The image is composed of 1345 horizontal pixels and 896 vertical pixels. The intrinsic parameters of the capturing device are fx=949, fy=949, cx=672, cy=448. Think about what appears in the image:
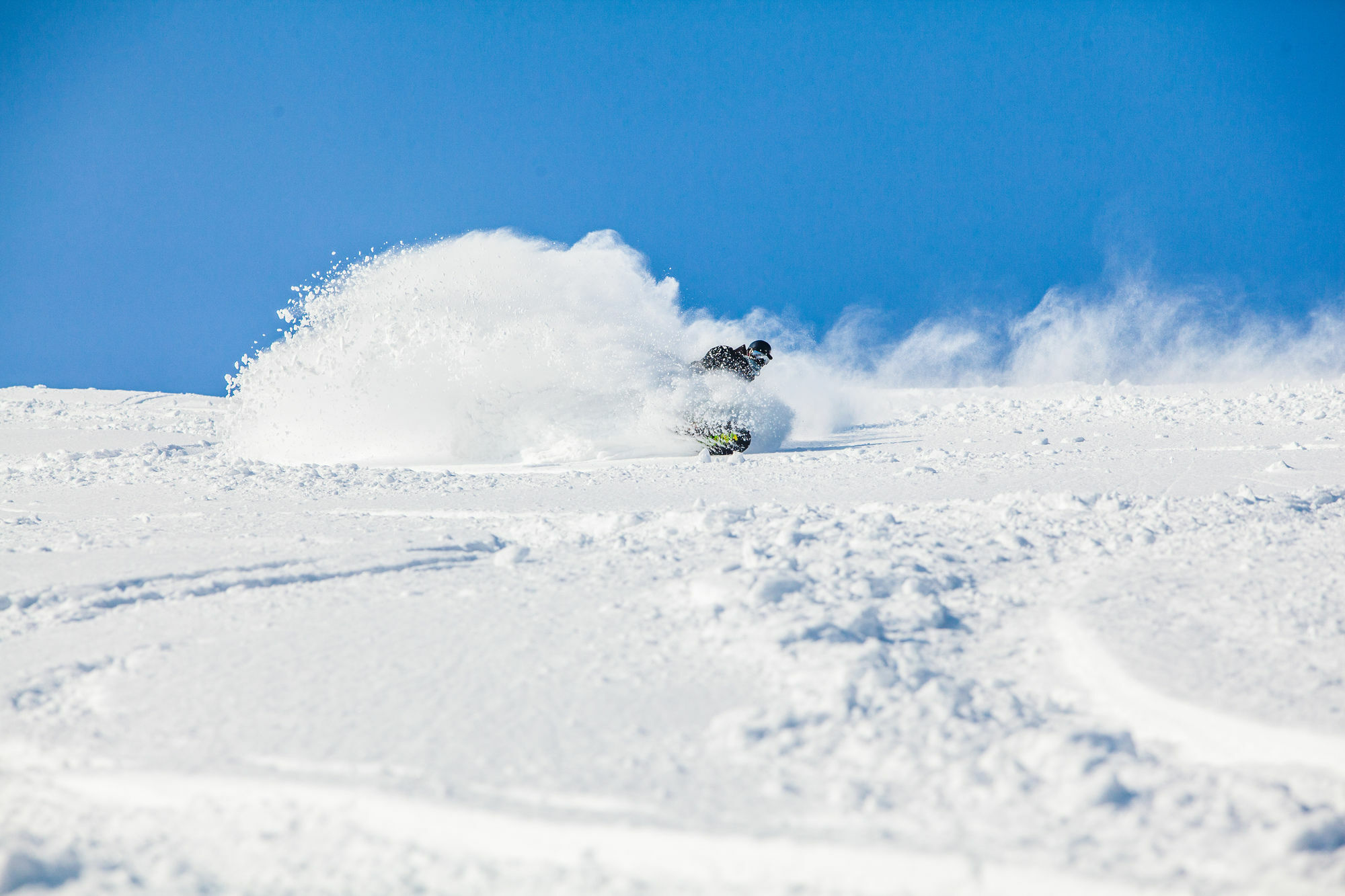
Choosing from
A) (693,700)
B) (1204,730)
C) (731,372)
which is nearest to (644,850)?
(693,700)

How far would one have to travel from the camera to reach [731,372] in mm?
11234

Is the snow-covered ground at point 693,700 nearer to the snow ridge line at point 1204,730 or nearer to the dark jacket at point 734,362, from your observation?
the snow ridge line at point 1204,730

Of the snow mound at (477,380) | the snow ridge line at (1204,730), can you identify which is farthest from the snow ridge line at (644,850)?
the snow mound at (477,380)

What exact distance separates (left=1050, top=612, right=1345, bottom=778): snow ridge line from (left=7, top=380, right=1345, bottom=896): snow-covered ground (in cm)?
1

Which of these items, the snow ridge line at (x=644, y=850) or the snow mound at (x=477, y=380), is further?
the snow mound at (x=477, y=380)

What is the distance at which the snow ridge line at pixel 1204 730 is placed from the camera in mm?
2535

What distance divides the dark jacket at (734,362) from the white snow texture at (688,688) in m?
4.24

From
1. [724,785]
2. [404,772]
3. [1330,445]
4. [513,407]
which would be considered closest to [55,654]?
[404,772]

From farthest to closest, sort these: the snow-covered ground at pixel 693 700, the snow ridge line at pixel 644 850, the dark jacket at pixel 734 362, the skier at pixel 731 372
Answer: the dark jacket at pixel 734 362
the skier at pixel 731 372
the snow-covered ground at pixel 693 700
the snow ridge line at pixel 644 850

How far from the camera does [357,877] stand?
218 centimetres

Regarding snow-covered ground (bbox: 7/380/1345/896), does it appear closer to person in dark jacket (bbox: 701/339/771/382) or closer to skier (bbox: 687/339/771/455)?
skier (bbox: 687/339/771/455)

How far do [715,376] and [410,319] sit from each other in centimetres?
407

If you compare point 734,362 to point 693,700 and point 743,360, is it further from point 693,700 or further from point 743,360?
point 693,700

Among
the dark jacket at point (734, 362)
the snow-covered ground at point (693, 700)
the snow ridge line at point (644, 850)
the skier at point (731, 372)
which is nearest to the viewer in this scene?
the snow ridge line at point (644, 850)
